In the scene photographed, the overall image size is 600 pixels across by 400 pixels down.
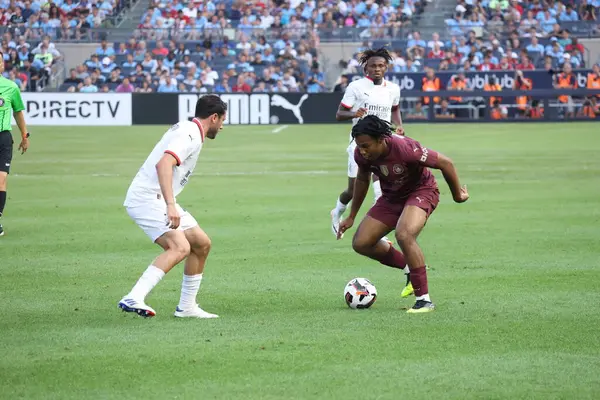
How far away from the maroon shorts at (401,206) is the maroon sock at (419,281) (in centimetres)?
54

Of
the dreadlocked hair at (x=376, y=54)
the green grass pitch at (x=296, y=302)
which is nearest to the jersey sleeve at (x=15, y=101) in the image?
the green grass pitch at (x=296, y=302)

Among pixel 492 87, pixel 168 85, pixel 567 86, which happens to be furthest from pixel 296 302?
pixel 168 85

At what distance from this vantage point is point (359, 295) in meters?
9.51

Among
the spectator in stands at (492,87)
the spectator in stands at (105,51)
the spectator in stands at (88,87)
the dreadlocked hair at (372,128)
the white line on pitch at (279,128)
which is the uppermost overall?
the dreadlocked hair at (372,128)

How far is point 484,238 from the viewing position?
14227 millimetres

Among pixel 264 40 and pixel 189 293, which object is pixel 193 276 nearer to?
pixel 189 293

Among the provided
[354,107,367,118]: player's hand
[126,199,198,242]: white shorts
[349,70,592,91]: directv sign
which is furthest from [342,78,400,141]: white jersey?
[349,70,592,91]: directv sign

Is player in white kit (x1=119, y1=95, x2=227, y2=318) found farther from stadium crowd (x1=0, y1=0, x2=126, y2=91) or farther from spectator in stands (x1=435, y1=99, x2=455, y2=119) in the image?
stadium crowd (x1=0, y1=0, x2=126, y2=91)

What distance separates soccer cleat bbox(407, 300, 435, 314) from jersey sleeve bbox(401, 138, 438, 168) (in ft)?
3.72

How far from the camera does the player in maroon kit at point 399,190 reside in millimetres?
9195

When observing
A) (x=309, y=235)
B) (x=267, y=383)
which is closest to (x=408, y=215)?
(x=267, y=383)

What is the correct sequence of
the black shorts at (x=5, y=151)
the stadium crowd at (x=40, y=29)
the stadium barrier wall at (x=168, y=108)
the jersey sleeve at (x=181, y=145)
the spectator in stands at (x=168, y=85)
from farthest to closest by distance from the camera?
1. the stadium crowd at (x=40, y=29)
2. the spectator in stands at (x=168, y=85)
3. the stadium barrier wall at (x=168, y=108)
4. the black shorts at (x=5, y=151)
5. the jersey sleeve at (x=181, y=145)

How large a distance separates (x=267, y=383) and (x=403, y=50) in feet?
128

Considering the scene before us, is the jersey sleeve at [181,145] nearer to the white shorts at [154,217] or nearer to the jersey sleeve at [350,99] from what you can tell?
the white shorts at [154,217]
